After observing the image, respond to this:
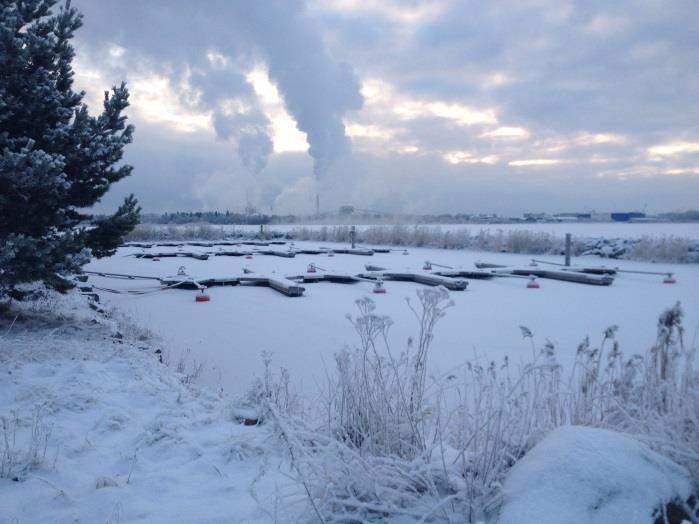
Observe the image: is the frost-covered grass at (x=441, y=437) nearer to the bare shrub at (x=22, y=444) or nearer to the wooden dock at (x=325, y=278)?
the bare shrub at (x=22, y=444)

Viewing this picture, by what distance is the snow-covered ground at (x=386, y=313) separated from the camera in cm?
524

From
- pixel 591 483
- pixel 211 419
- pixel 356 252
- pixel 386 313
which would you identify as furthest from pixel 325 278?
pixel 591 483

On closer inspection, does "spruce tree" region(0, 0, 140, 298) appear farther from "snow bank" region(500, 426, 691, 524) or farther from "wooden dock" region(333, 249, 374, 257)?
"wooden dock" region(333, 249, 374, 257)

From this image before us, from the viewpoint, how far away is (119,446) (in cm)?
287

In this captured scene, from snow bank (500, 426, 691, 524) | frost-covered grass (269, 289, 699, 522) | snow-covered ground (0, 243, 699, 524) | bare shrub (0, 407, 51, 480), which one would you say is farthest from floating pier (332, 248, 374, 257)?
snow bank (500, 426, 691, 524)

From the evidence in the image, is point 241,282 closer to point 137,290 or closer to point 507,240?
point 137,290

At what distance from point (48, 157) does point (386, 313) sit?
4.54 metres

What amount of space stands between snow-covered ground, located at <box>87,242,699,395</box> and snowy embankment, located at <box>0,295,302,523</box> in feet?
2.67

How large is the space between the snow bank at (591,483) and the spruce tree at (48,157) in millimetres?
4397

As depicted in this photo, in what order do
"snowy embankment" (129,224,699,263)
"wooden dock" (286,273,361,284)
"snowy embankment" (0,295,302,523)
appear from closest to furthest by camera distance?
"snowy embankment" (0,295,302,523) → "wooden dock" (286,273,361,284) → "snowy embankment" (129,224,699,263)

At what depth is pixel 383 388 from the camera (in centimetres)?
252

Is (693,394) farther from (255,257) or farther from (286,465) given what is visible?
(255,257)

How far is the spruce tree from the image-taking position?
15.4 ft

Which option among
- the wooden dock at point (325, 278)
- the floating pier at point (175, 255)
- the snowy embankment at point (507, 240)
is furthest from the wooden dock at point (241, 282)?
the snowy embankment at point (507, 240)
